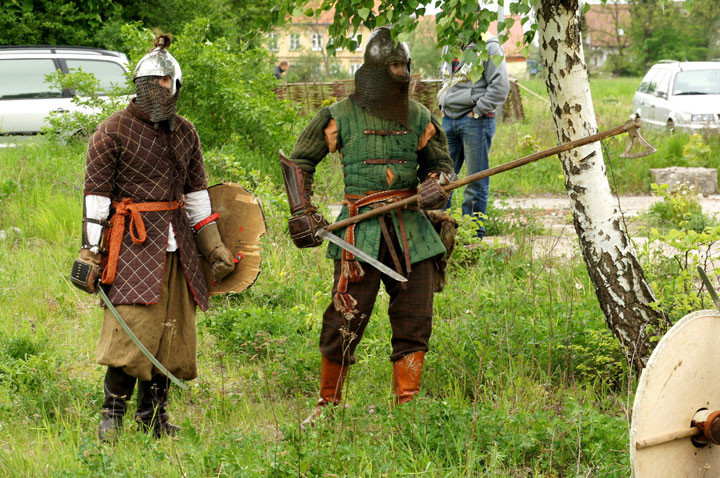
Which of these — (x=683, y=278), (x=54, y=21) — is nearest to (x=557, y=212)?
(x=683, y=278)

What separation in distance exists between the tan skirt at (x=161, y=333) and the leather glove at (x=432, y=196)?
1225 millimetres

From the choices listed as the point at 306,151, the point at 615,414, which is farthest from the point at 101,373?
the point at 615,414

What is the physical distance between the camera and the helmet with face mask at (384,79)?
369 cm

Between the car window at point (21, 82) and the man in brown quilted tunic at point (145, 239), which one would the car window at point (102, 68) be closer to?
the car window at point (21, 82)

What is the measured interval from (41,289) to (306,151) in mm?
3310

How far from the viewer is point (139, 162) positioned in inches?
147

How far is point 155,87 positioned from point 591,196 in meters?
2.18

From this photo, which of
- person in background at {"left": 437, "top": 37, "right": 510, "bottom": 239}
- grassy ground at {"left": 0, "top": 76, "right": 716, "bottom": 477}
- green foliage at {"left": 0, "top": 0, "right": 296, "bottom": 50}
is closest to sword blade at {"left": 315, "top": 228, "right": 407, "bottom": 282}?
grassy ground at {"left": 0, "top": 76, "right": 716, "bottom": 477}

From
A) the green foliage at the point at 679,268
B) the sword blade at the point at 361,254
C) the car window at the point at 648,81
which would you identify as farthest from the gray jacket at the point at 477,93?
the car window at the point at 648,81

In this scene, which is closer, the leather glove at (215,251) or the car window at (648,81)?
the leather glove at (215,251)

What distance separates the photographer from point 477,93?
260 inches

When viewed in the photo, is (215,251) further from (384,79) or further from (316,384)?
(384,79)

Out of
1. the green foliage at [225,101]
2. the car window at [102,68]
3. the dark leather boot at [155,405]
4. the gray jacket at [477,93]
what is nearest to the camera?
the dark leather boot at [155,405]

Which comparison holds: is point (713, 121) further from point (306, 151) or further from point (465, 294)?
point (306, 151)
